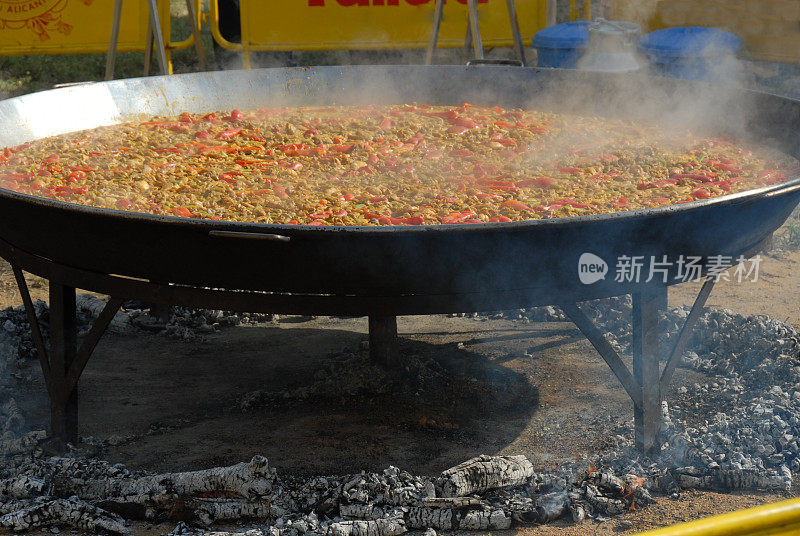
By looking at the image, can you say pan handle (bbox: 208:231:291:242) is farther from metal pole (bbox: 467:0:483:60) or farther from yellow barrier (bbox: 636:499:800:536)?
metal pole (bbox: 467:0:483:60)

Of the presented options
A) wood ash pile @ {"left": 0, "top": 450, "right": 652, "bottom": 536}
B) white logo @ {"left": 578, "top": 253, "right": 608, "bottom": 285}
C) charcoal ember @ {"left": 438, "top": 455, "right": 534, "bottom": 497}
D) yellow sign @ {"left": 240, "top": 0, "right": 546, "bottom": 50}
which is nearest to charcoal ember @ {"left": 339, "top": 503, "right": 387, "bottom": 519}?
wood ash pile @ {"left": 0, "top": 450, "right": 652, "bottom": 536}

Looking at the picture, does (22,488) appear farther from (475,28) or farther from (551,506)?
(475,28)

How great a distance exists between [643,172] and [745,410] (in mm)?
1120

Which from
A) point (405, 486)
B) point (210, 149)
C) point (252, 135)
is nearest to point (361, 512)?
point (405, 486)

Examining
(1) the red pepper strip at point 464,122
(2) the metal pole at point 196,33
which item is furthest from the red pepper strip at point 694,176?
(2) the metal pole at point 196,33

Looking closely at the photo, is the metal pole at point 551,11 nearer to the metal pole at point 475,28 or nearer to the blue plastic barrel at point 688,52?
the blue plastic barrel at point 688,52


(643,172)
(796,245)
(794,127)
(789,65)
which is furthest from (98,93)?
(789,65)

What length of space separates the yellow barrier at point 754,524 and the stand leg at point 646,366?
5.73 ft

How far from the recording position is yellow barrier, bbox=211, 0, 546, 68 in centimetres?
888

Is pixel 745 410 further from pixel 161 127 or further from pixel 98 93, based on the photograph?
pixel 98 93

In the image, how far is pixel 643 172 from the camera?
145 inches

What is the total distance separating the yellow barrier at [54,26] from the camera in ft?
30.6

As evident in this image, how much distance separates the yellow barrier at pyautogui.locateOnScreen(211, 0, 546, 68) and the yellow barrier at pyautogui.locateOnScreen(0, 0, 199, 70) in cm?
139

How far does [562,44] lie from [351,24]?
88.3 inches
